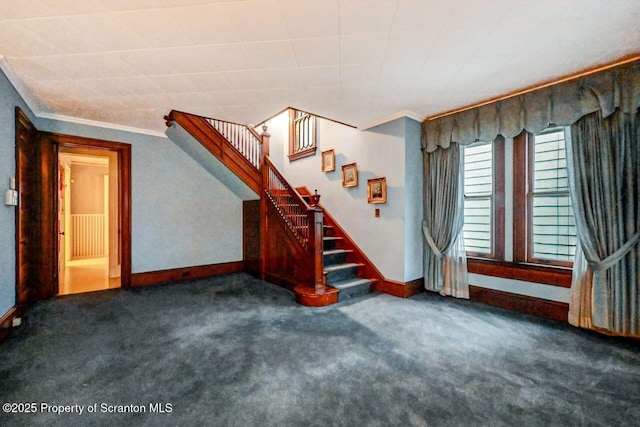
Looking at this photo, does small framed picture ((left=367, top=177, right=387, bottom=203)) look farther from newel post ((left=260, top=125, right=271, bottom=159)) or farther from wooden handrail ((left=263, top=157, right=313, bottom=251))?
newel post ((left=260, top=125, right=271, bottom=159))

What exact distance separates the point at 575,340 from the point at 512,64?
102 inches

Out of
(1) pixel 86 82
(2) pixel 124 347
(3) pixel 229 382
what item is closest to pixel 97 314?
(2) pixel 124 347

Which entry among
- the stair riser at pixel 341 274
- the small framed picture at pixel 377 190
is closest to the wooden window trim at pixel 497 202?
the small framed picture at pixel 377 190

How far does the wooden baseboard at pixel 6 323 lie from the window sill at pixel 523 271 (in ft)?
16.3

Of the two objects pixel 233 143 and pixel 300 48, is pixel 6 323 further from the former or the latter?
pixel 300 48

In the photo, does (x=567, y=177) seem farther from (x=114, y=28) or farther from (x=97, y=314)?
(x=97, y=314)

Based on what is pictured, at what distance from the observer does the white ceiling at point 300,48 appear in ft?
5.64

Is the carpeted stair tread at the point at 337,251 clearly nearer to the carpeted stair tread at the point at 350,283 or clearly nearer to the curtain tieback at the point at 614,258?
the carpeted stair tread at the point at 350,283

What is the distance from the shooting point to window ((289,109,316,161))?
5.21 metres

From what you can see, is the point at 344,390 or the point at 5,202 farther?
the point at 5,202

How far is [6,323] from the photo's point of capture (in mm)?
2416

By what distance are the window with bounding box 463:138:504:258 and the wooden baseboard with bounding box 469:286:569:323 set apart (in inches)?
18.5

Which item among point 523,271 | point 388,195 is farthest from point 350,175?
point 523,271

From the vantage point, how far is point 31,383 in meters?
1.74
